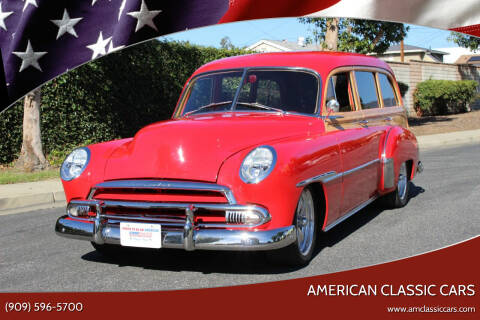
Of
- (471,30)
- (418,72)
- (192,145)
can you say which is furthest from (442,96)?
(471,30)

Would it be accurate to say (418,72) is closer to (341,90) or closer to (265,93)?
(341,90)

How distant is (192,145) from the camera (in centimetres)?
432

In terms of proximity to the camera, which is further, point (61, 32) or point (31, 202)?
point (31, 202)

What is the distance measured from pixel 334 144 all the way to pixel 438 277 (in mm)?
1684

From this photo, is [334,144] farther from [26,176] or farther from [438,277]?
[26,176]

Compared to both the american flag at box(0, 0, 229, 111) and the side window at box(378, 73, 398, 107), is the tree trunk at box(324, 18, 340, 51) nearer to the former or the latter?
the side window at box(378, 73, 398, 107)

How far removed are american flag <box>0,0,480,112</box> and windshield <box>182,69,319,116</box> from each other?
6.57 ft

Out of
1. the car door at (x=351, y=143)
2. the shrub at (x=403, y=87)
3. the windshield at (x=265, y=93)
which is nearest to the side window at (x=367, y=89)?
the car door at (x=351, y=143)

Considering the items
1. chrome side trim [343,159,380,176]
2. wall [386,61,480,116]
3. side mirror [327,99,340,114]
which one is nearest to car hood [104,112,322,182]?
side mirror [327,99,340,114]

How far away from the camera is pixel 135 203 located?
13.6ft

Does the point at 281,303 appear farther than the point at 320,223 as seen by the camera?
No

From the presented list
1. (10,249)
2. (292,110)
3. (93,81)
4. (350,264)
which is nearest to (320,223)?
(350,264)

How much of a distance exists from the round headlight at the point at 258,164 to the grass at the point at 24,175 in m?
7.06

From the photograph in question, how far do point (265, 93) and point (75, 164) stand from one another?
185cm
